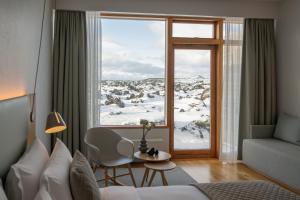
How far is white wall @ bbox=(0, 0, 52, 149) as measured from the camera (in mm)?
2123

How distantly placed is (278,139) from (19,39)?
4287mm

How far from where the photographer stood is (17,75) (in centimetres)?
251

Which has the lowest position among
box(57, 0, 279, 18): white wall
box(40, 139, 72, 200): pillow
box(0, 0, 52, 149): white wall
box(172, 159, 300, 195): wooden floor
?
box(172, 159, 300, 195): wooden floor

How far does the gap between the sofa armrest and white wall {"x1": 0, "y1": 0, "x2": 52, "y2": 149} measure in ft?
11.2

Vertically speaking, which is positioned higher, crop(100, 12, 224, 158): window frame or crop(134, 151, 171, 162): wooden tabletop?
crop(100, 12, 224, 158): window frame

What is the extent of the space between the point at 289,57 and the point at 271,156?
1843 mm

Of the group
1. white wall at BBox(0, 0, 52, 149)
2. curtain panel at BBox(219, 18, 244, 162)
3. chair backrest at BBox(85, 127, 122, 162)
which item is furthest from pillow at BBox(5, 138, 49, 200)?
curtain panel at BBox(219, 18, 244, 162)

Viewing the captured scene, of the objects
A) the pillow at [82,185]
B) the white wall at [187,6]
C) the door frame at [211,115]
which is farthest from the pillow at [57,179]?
the door frame at [211,115]

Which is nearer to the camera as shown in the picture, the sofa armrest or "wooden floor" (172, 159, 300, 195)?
"wooden floor" (172, 159, 300, 195)

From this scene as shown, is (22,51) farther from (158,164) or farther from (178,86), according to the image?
(178,86)

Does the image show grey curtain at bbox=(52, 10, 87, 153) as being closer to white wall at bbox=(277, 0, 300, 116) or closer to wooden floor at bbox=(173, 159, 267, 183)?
wooden floor at bbox=(173, 159, 267, 183)

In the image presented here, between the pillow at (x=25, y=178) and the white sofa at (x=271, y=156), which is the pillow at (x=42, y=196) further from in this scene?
the white sofa at (x=271, y=156)

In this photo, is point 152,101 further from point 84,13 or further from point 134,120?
point 84,13

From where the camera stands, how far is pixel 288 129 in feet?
15.7
